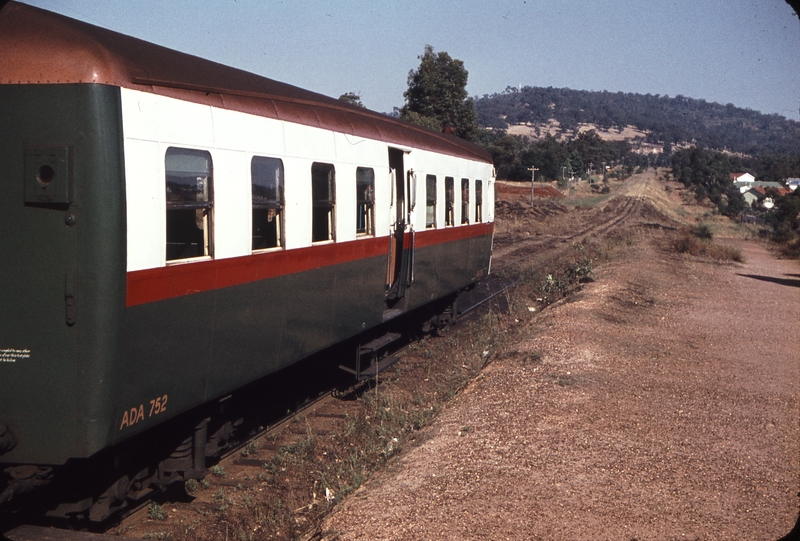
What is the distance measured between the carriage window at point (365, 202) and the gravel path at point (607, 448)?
2.28 m

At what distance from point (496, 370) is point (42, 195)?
6719 mm

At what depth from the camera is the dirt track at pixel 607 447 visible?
211 inches

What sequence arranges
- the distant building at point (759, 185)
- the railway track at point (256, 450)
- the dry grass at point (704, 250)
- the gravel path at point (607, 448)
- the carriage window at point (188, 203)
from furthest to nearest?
the distant building at point (759, 185), the dry grass at point (704, 250), the gravel path at point (607, 448), the carriage window at point (188, 203), the railway track at point (256, 450)

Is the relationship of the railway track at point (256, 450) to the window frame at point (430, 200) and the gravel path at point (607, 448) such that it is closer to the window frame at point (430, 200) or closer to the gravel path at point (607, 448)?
the gravel path at point (607, 448)

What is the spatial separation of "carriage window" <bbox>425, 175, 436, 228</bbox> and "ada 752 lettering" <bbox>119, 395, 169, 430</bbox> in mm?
6430

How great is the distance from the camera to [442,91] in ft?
171

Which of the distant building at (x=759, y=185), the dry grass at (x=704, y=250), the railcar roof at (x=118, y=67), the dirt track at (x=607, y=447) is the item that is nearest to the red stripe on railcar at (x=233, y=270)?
the railcar roof at (x=118, y=67)

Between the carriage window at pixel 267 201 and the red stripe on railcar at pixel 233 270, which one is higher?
the carriage window at pixel 267 201

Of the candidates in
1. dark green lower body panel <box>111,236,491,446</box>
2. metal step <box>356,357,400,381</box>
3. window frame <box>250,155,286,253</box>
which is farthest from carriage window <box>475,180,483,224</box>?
window frame <box>250,155,286,253</box>

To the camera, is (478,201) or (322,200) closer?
(322,200)

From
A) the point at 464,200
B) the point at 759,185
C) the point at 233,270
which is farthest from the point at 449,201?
the point at 759,185

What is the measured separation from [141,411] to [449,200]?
802cm

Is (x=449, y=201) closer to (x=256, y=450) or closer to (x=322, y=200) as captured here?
(x=322, y=200)

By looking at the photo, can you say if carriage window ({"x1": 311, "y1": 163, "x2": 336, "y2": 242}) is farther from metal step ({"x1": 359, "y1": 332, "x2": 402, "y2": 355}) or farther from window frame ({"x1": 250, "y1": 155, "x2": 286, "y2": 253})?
metal step ({"x1": 359, "y1": 332, "x2": 402, "y2": 355})
